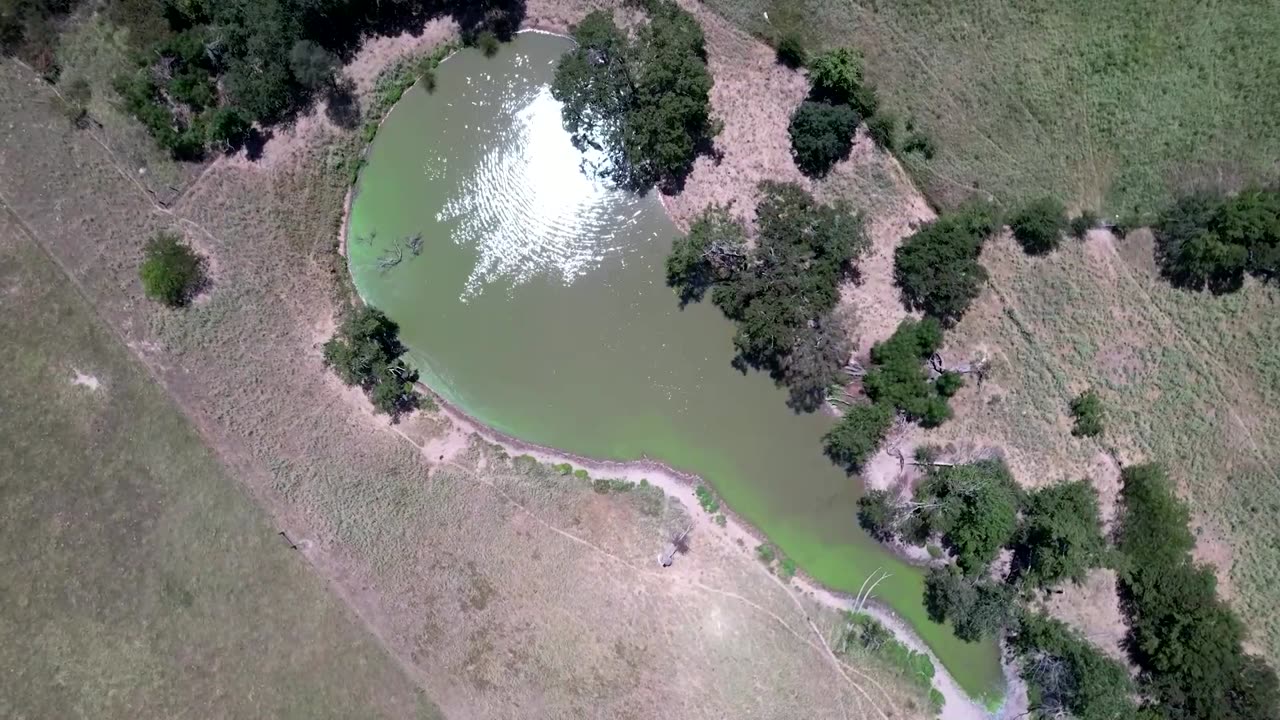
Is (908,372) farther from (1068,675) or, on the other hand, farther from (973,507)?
(1068,675)

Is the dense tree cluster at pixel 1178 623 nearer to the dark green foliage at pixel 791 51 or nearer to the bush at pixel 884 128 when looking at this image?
the bush at pixel 884 128

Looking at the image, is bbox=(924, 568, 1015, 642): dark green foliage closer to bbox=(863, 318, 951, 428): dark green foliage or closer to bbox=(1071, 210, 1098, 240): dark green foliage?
bbox=(863, 318, 951, 428): dark green foliage

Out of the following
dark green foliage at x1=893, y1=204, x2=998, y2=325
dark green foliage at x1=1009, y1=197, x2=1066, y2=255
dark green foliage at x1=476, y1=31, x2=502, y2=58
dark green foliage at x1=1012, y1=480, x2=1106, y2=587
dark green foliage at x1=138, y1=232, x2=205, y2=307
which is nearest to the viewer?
dark green foliage at x1=1012, y1=480, x2=1106, y2=587

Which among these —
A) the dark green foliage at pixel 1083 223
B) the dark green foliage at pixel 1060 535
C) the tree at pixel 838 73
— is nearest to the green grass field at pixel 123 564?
the dark green foliage at pixel 1060 535

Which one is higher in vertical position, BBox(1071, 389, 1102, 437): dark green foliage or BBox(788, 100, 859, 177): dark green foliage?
BBox(788, 100, 859, 177): dark green foliage

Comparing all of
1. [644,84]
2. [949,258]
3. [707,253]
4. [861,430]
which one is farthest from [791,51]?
[861,430]

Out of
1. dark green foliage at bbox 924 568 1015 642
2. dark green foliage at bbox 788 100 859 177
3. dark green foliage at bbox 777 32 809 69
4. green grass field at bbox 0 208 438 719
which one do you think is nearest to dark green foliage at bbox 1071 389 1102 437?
dark green foliage at bbox 924 568 1015 642

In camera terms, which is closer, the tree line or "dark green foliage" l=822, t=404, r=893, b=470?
the tree line

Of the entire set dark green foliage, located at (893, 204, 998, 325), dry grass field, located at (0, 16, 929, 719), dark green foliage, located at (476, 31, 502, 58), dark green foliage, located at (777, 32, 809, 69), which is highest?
dark green foliage, located at (777, 32, 809, 69)
